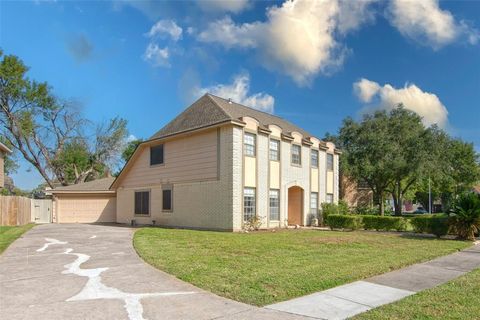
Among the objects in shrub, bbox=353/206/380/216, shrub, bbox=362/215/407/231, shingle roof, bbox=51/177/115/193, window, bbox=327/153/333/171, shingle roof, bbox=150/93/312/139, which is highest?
shingle roof, bbox=150/93/312/139

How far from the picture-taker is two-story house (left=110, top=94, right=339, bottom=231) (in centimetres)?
1991

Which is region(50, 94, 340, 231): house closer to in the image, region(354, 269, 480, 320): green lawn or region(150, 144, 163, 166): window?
region(150, 144, 163, 166): window

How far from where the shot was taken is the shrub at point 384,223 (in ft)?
69.0

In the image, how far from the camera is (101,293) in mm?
6938

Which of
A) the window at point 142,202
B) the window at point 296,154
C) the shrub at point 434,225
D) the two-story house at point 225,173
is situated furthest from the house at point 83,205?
the shrub at point 434,225

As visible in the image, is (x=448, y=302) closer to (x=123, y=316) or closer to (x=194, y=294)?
(x=194, y=294)

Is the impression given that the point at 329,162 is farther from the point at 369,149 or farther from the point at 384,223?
the point at 369,149

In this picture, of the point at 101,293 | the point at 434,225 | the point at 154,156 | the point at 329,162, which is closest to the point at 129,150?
the point at 154,156

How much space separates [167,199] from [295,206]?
26.6 ft

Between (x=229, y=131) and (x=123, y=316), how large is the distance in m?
14.5

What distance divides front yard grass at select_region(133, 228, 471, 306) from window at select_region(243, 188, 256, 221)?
5.56m

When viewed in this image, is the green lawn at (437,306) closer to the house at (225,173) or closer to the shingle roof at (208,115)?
the house at (225,173)

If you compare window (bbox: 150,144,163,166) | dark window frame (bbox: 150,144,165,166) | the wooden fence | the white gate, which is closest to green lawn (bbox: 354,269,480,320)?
dark window frame (bbox: 150,144,165,166)

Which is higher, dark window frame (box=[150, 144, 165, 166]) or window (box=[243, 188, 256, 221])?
dark window frame (box=[150, 144, 165, 166])
